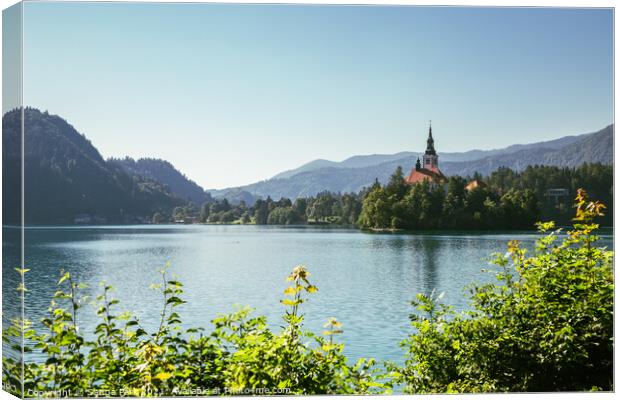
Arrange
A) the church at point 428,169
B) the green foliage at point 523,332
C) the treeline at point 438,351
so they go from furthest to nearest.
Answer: the church at point 428,169, the green foliage at point 523,332, the treeline at point 438,351

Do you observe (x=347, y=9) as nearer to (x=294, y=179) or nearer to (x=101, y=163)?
(x=294, y=179)

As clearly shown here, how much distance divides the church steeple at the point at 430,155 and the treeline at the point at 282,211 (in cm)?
78

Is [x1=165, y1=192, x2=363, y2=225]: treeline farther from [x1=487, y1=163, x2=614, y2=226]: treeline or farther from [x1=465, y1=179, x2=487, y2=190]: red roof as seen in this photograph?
[x1=487, y1=163, x2=614, y2=226]: treeline

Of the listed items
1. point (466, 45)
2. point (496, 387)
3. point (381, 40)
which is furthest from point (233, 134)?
point (496, 387)

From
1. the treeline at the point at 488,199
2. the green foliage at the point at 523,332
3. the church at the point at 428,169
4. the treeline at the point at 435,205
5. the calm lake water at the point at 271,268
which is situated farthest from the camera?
the church at the point at 428,169

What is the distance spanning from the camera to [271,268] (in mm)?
7301

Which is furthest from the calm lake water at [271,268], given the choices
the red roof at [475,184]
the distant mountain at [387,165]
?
the distant mountain at [387,165]

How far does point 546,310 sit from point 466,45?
262cm

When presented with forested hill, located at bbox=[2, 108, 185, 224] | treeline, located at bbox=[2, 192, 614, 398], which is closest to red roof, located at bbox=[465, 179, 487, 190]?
treeline, located at bbox=[2, 192, 614, 398]

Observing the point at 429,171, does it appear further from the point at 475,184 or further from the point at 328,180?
the point at 328,180

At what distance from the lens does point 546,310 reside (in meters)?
5.28

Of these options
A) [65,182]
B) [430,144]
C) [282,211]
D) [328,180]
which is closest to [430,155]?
[430,144]

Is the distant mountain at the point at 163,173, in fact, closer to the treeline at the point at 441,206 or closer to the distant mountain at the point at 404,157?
the distant mountain at the point at 404,157

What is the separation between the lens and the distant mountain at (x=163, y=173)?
6527 mm
